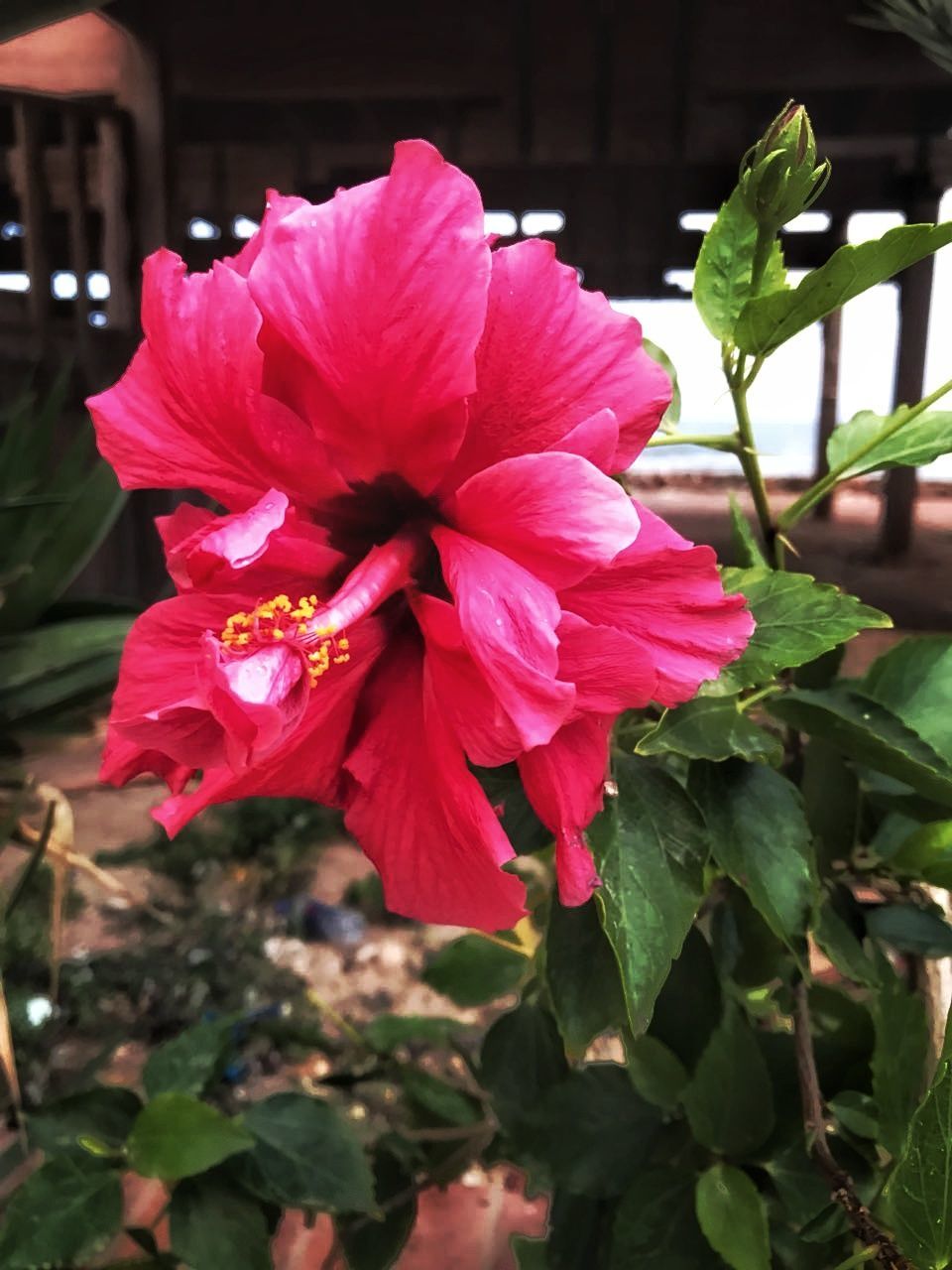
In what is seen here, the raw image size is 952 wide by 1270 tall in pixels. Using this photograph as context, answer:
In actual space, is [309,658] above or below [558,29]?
below

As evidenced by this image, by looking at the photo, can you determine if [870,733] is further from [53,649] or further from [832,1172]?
[53,649]

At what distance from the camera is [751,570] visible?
0.28 m

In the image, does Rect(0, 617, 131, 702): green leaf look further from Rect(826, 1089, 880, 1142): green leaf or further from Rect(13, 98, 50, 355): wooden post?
Rect(13, 98, 50, 355): wooden post

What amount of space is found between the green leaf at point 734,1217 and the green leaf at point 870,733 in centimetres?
16

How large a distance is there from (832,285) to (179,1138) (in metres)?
0.43

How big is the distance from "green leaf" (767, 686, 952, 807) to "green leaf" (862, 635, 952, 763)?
2 cm

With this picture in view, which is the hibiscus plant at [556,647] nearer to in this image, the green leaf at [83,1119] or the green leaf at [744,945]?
the green leaf at [744,945]

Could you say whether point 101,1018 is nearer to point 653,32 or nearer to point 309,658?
point 309,658

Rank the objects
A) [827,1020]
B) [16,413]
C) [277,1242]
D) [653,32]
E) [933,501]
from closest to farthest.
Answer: [827,1020], [277,1242], [16,413], [653,32], [933,501]

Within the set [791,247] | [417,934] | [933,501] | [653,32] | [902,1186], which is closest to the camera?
[902,1186]

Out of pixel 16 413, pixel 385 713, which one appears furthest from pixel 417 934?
pixel 385 713

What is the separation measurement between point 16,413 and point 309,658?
0.97 meters

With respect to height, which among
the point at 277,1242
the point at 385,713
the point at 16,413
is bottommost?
the point at 277,1242

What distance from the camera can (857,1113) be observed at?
1.15 ft
